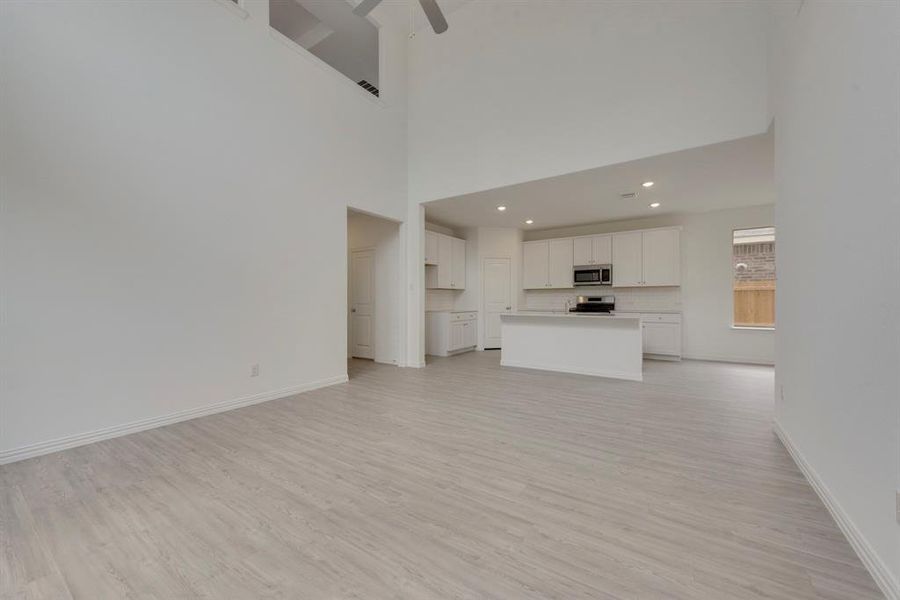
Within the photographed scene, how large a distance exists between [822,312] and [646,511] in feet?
4.88

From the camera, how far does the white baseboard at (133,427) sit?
244cm

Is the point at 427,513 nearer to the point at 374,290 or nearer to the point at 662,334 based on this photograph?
the point at 374,290

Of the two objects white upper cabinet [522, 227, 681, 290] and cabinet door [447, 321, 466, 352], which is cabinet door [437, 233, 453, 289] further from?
white upper cabinet [522, 227, 681, 290]

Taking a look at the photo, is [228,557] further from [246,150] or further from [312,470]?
[246,150]

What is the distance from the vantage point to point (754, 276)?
606cm

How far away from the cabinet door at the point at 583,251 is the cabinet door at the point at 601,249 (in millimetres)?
43

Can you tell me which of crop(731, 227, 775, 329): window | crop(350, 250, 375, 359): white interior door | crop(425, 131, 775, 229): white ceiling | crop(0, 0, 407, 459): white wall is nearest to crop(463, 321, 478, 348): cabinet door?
crop(350, 250, 375, 359): white interior door

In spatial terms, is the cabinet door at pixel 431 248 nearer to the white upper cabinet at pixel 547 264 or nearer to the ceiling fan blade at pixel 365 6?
the white upper cabinet at pixel 547 264

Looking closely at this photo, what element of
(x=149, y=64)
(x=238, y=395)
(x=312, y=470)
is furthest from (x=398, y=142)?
(x=312, y=470)

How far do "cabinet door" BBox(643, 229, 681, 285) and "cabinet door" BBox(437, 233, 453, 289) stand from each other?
12.4 feet

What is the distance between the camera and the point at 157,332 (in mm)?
3057

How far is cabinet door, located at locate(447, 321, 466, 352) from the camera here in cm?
702

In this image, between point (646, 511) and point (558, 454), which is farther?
point (558, 454)

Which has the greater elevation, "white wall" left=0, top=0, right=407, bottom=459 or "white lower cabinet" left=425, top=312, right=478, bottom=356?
"white wall" left=0, top=0, right=407, bottom=459
